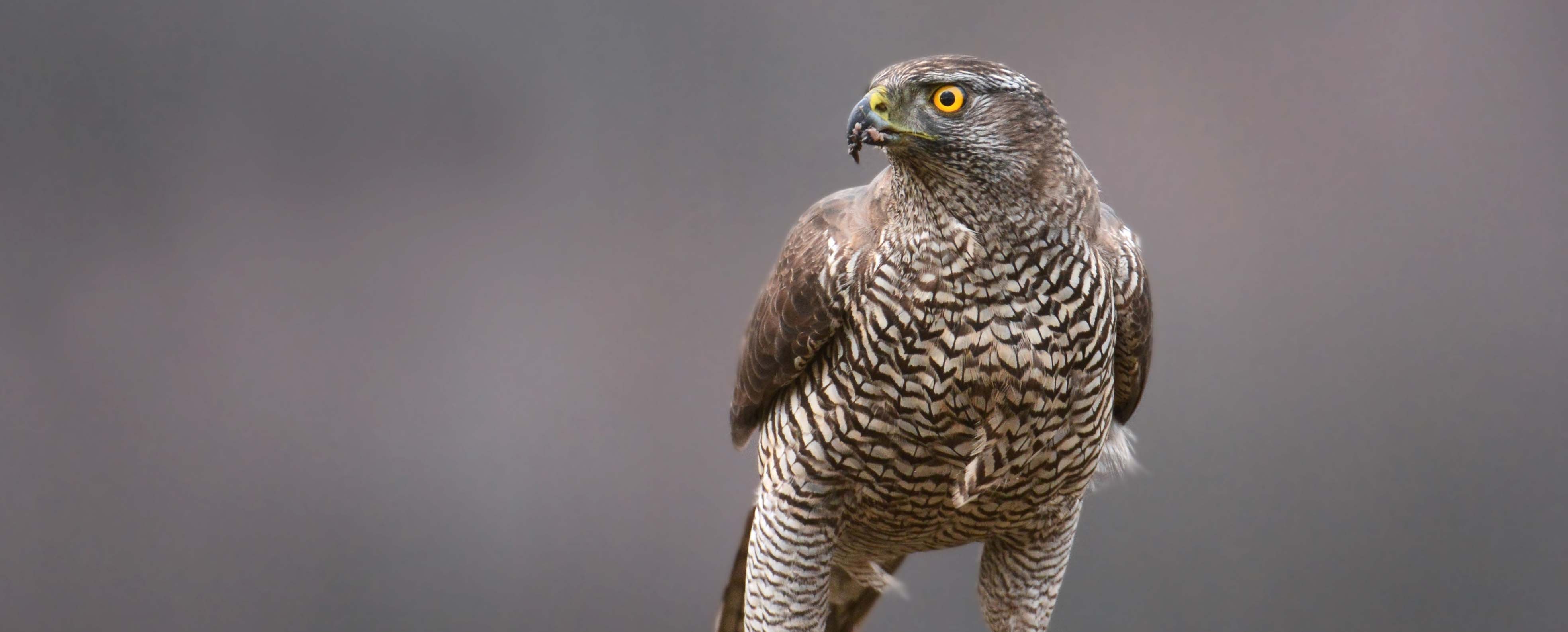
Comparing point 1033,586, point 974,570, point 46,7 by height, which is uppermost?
point 46,7

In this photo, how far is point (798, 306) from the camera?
86.7 inches

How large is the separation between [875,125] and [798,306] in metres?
0.42

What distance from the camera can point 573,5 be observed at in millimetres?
3326

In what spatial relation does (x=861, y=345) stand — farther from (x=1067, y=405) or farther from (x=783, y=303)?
(x=1067, y=405)

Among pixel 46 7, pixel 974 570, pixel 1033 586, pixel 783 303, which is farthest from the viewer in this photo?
pixel 974 570

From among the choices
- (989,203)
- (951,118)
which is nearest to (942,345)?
(989,203)

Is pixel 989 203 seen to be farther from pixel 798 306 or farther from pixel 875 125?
pixel 798 306

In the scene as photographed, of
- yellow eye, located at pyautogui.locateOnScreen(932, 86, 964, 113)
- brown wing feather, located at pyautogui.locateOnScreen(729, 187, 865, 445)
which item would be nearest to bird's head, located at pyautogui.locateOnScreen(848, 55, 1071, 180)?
yellow eye, located at pyautogui.locateOnScreen(932, 86, 964, 113)

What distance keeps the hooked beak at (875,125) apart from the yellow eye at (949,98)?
0.21 ft

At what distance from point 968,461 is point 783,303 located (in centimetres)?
45

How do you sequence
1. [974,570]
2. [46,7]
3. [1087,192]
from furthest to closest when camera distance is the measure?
[974,570] → [46,7] → [1087,192]

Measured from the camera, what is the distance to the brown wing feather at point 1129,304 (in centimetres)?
223

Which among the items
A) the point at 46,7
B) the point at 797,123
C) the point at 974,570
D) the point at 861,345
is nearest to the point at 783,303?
the point at 861,345

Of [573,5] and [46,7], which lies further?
[573,5]
